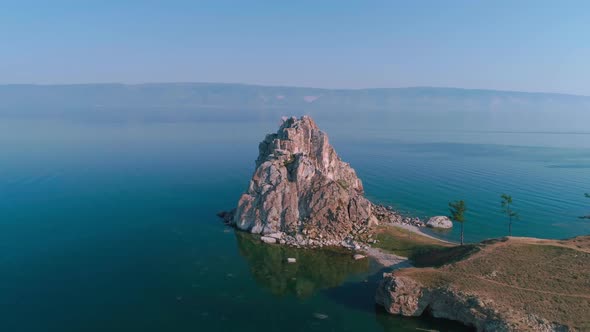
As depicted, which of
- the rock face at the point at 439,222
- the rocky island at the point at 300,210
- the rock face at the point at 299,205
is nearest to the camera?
the rocky island at the point at 300,210

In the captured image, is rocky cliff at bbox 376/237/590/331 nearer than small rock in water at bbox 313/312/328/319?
Yes

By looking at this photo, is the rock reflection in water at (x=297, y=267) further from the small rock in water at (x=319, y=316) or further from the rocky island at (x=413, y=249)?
the small rock in water at (x=319, y=316)

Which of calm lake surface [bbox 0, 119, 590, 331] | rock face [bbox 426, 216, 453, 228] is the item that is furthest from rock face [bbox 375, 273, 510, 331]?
rock face [bbox 426, 216, 453, 228]

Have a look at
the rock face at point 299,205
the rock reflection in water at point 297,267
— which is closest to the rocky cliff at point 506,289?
the rock reflection in water at point 297,267

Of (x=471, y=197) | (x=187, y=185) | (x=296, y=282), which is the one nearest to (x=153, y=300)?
(x=296, y=282)

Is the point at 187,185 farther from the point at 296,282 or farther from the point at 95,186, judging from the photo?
the point at 296,282

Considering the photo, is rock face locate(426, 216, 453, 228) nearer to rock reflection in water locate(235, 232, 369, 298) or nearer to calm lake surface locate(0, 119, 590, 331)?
calm lake surface locate(0, 119, 590, 331)

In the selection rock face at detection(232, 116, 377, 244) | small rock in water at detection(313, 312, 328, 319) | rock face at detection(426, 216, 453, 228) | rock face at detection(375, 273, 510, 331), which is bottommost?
small rock in water at detection(313, 312, 328, 319)
